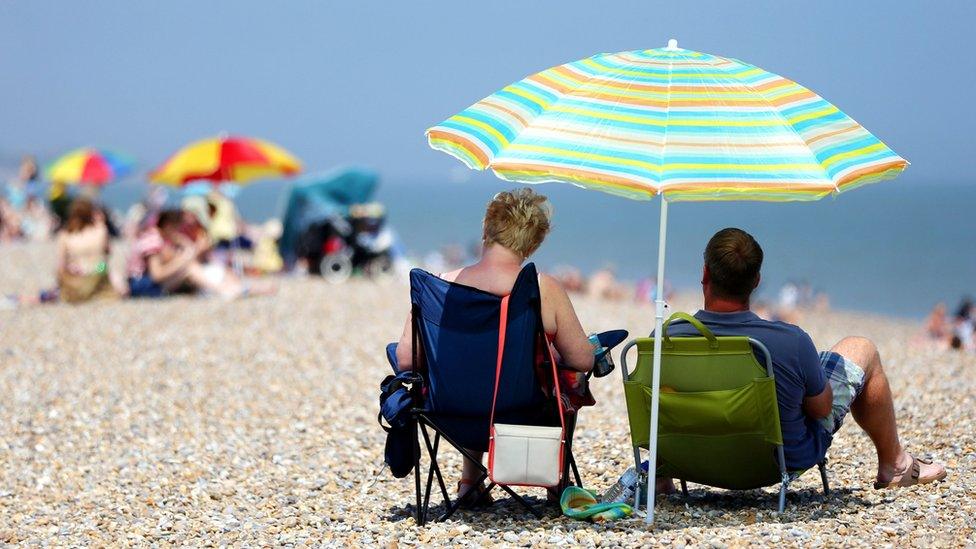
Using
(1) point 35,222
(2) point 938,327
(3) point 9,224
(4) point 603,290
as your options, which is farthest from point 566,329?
(1) point 35,222

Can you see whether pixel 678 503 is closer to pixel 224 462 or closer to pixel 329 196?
pixel 224 462

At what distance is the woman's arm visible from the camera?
12.8ft

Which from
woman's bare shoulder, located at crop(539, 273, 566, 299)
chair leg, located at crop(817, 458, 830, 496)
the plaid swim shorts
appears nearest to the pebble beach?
chair leg, located at crop(817, 458, 830, 496)

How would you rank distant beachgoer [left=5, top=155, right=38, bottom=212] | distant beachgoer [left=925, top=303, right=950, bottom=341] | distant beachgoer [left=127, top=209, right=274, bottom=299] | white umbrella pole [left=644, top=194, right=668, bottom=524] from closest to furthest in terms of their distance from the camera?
white umbrella pole [left=644, top=194, right=668, bottom=524]
distant beachgoer [left=127, top=209, right=274, bottom=299]
distant beachgoer [left=925, top=303, right=950, bottom=341]
distant beachgoer [left=5, top=155, right=38, bottom=212]

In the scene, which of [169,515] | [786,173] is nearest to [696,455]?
[786,173]

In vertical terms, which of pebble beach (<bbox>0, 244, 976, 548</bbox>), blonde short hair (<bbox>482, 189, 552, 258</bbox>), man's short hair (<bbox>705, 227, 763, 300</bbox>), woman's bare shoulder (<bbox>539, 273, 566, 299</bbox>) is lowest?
pebble beach (<bbox>0, 244, 976, 548</bbox>)

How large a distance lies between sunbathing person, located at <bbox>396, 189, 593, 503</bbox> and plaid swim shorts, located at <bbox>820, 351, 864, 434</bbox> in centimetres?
88

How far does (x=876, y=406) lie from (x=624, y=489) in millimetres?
986

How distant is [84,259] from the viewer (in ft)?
36.0

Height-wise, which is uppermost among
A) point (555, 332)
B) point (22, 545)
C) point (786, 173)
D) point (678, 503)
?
point (786, 173)

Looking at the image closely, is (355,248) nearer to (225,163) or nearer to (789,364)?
(225,163)

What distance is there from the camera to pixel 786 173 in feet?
11.8

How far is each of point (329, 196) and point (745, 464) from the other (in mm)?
11161

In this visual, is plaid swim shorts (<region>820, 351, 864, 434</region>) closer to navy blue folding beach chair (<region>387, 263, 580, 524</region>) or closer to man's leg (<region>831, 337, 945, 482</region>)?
man's leg (<region>831, 337, 945, 482</region>)
